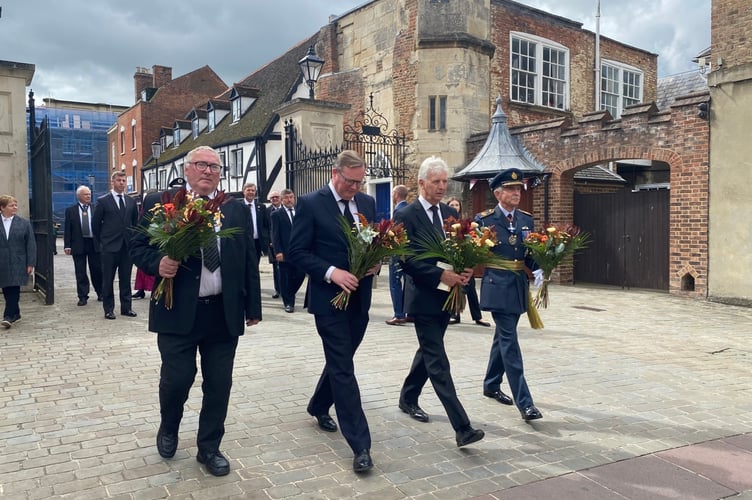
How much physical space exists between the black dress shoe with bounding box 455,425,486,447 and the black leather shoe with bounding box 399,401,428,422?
67cm

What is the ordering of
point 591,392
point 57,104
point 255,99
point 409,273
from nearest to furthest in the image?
1. point 409,273
2. point 591,392
3. point 255,99
4. point 57,104

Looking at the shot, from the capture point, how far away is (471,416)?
4699 millimetres

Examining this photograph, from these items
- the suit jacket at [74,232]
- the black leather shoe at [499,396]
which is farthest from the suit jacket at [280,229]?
the black leather shoe at [499,396]

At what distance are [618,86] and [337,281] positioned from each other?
22230 millimetres

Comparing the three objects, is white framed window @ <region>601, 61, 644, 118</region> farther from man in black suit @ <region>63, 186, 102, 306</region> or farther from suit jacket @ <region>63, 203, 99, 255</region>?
suit jacket @ <region>63, 203, 99, 255</region>

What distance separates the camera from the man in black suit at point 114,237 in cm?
882

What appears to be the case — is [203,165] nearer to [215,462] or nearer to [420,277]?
[420,277]

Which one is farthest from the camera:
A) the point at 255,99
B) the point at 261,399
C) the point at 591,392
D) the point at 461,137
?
the point at 255,99

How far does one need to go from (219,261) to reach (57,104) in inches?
2295

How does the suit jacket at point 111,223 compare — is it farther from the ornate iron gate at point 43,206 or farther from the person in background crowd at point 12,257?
the ornate iron gate at point 43,206

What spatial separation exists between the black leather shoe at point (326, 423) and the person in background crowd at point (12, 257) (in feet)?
18.4

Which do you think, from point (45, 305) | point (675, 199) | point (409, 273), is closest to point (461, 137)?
point (675, 199)

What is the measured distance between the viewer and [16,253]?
8172 mm

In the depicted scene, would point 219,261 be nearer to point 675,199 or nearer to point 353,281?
point 353,281
